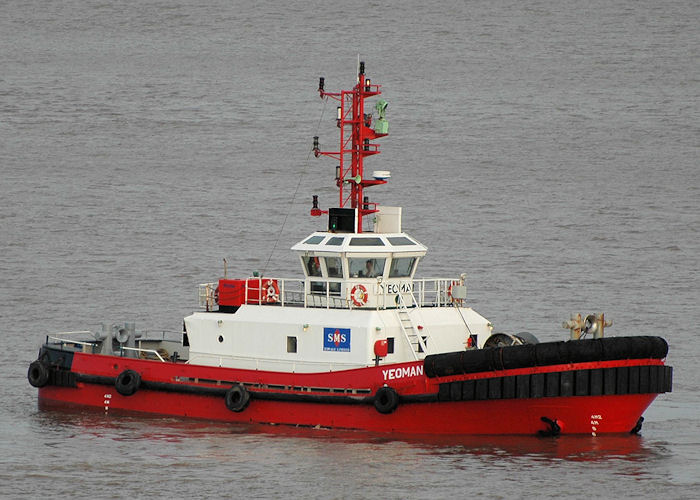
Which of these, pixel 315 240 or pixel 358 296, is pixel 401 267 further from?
pixel 315 240

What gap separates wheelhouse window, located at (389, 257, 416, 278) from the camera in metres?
25.9

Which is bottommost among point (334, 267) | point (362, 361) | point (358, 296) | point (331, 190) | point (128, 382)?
point (128, 382)

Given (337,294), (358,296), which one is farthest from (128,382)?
(358,296)

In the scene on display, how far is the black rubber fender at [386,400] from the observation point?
2383cm

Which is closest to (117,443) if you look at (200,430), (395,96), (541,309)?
(200,430)

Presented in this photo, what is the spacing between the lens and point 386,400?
23.9 metres

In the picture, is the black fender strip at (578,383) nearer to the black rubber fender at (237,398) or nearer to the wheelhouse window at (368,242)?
the wheelhouse window at (368,242)

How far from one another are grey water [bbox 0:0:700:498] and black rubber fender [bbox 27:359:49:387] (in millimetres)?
518

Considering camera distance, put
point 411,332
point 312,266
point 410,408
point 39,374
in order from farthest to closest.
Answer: point 39,374 < point 312,266 < point 411,332 < point 410,408

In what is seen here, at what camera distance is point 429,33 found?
81.2 metres

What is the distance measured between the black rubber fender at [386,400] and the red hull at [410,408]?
0.15 m

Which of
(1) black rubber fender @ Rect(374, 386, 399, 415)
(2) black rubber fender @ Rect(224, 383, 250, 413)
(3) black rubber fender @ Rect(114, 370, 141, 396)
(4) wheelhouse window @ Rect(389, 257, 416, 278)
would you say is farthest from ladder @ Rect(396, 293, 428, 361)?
(3) black rubber fender @ Rect(114, 370, 141, 396)

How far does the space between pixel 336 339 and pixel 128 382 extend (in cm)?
416

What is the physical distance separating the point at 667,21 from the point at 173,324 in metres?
52.0
